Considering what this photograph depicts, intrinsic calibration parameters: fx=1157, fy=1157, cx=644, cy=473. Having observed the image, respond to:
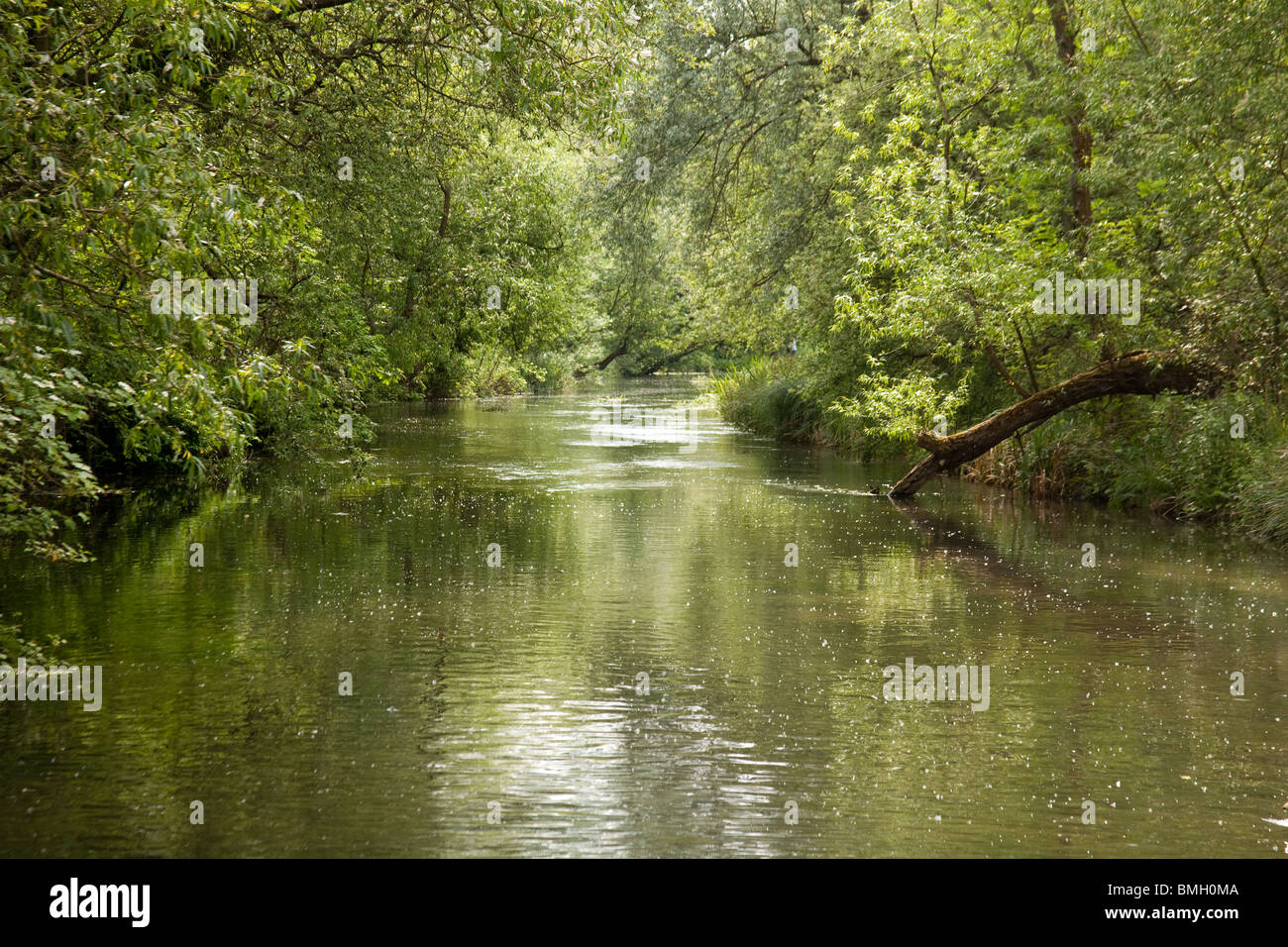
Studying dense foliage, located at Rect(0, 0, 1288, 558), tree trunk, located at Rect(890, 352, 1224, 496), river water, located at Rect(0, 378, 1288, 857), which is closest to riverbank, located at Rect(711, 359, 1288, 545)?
dense foliage, located at Rect(0, 0, 1288, 558)

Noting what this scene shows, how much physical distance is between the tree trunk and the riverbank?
0.43 metres

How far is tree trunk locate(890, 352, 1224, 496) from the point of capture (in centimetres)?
1537

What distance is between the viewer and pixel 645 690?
26.0 feet

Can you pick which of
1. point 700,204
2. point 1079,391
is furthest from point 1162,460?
A: point 700,204

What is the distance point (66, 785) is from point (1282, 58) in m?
12.5

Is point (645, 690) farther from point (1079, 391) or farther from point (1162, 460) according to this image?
point (1162, 460)

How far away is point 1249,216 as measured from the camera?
40.9ft

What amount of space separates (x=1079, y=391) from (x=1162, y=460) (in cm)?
162

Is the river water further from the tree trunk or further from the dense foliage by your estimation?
the tree trunk

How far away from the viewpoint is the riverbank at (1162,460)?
564 inches

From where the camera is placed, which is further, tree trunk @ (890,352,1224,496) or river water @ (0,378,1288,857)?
tree trunk @ (890,352,1224,496)

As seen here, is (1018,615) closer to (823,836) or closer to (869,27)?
(823,836)
